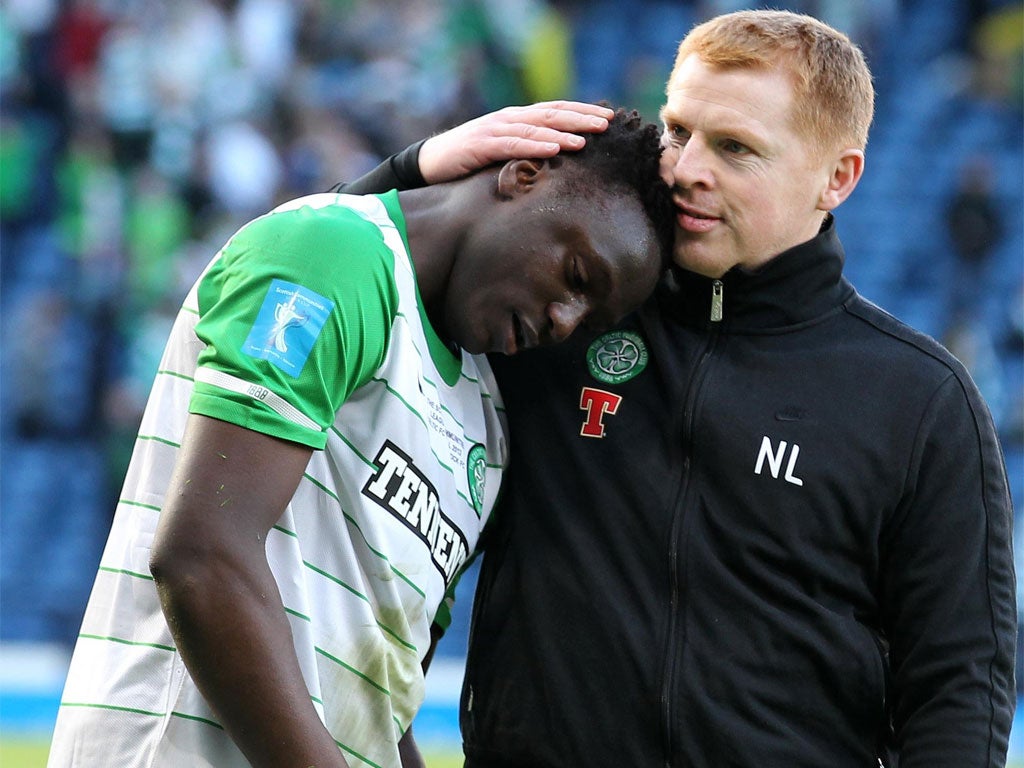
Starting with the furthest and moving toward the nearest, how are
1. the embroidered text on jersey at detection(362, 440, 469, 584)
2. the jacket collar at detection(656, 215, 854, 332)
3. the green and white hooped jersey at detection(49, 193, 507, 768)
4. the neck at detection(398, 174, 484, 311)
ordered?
the jacket collar at detection(656, 215, 854, 332) < the neck at detection(398, 174, 484, 311) < the embroidered text on jersey at detection(362, 440, 469, 584) < the green and white hooped jersey at detection(49, 193, 507, 768)

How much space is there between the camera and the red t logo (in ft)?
9.49

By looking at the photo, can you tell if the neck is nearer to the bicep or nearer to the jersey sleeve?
the jersey sleeve

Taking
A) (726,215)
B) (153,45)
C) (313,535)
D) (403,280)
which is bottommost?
(313,535)

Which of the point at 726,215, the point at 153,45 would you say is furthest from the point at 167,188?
the point at 726,215

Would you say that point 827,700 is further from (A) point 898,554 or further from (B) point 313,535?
(B) point 313,535

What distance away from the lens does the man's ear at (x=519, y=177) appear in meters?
2.66

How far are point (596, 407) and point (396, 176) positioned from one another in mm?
611

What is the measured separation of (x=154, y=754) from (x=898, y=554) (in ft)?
4.52

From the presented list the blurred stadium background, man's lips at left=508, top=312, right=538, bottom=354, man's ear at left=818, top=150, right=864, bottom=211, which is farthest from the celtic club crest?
the blurred stadium background

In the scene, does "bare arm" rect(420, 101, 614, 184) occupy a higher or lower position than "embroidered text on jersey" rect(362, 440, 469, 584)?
higher

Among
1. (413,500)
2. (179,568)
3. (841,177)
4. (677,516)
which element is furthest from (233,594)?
(841,177)

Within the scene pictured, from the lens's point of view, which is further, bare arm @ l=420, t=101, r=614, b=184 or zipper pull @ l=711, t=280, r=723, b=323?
zipper pull @ l=711, t=280, r=723, b=323

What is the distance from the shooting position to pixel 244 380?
2193 mm

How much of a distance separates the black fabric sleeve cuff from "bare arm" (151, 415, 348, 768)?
0.86 metres
